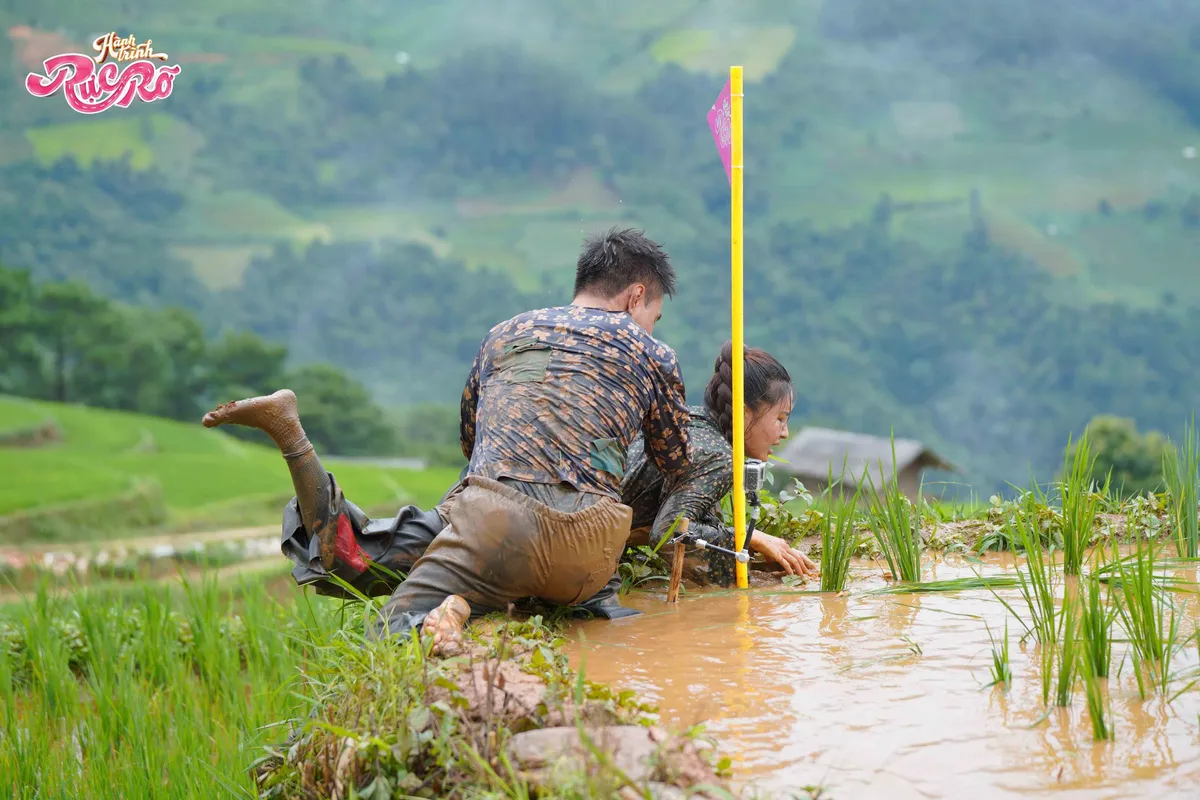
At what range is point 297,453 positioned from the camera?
3.88m

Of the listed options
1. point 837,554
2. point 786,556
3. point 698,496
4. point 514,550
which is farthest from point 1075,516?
point 514,550

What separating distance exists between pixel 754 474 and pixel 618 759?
255cm

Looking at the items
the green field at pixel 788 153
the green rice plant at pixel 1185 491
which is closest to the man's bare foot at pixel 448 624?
the green rice plant at pixel 1185 491

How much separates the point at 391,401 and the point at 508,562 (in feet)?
125

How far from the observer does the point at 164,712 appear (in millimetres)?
5082

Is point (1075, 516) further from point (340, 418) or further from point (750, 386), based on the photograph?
point (340, 418)

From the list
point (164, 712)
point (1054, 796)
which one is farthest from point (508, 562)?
point (164, 712)

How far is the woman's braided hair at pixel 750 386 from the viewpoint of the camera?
4.70 m

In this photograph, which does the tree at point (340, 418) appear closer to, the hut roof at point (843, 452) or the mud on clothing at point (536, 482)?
the hut roof at point (843, 452)

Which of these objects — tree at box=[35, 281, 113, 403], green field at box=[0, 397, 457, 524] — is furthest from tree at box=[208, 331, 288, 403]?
tree at box=[35, 281, 113, 403]

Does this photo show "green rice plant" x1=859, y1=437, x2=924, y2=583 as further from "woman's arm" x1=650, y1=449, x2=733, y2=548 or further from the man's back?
the man's back

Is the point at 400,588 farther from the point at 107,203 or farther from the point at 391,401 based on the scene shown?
the point at 107,203

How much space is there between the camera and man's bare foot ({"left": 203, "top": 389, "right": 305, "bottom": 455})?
371 centimetres

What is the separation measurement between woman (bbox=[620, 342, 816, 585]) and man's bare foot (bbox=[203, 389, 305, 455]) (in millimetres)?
1427
